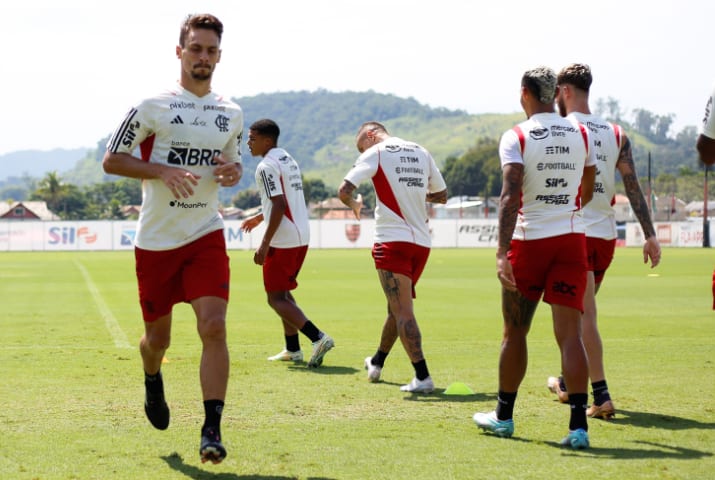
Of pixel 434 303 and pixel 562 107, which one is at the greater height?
pixel 562 107

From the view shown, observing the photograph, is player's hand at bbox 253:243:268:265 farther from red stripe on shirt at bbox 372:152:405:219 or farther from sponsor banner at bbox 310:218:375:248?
sponsor banner at bbox 310:218:375:248

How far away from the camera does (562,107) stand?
7547 mm

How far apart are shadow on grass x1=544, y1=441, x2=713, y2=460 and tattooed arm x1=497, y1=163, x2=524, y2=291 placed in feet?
3.55

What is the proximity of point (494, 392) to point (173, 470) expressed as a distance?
11.0 feet

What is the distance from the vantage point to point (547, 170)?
6375 mm

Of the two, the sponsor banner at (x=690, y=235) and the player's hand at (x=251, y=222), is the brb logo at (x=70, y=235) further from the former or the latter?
the player's hand at (x=251, y=222)

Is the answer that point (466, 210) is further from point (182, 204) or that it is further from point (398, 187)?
point (182, 204)

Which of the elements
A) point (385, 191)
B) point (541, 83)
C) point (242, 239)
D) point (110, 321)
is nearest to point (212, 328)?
point (541, 83)

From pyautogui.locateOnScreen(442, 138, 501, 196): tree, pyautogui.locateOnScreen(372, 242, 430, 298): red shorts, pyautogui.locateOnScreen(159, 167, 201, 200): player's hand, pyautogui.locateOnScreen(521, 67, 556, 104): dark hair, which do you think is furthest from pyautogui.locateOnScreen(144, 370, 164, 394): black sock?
pyautogui.locateOnScreen(442, 138, 501, 196): tree

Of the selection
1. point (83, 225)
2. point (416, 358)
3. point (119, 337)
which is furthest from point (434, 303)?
point (83, 225)

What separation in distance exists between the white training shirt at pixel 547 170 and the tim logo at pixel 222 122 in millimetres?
1650

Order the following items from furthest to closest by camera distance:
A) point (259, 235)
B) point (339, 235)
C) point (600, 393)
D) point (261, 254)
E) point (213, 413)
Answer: point (339, 235), point (259, 235), point (261, 254), point (600, 393), point (213, 413)

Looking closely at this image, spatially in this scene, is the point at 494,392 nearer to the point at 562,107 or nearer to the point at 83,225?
the point at 562,107

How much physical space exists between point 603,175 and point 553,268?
146cm
